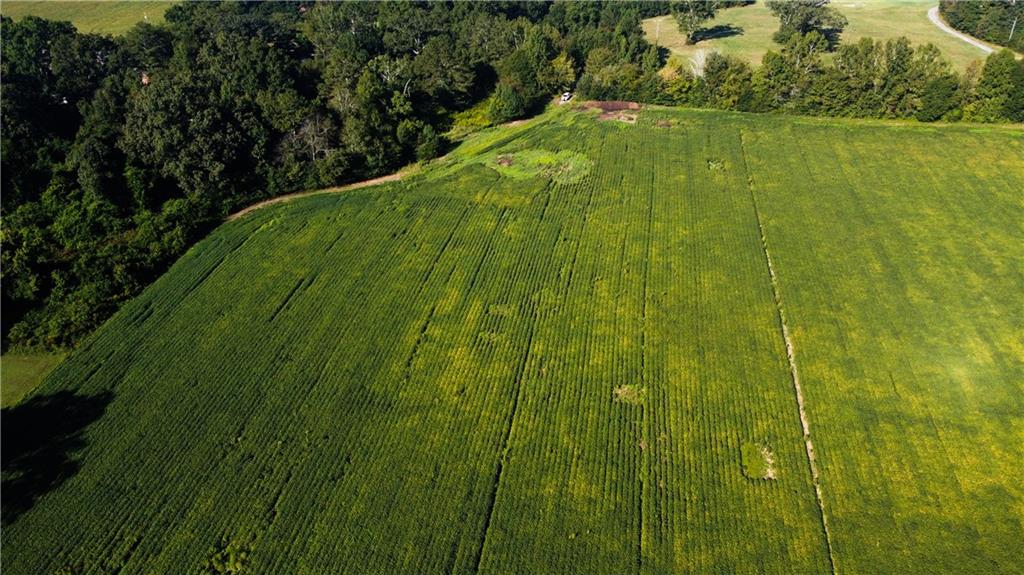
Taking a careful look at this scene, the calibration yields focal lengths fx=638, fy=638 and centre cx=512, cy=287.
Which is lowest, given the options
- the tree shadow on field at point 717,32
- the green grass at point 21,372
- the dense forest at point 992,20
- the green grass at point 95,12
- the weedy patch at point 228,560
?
the dense forest at point 992,20

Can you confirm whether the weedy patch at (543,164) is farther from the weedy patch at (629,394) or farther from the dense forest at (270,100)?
the weedy patch at (629,394)

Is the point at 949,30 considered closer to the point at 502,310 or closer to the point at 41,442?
the point at 502,310

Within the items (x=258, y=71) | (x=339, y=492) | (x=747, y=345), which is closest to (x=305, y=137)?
(x=258, y=71)

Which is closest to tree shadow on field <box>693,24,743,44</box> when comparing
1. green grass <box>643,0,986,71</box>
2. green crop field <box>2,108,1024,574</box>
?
green grass <box>643,0,986,71</box>

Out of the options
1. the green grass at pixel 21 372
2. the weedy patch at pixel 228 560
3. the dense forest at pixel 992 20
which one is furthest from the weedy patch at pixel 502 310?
the dense forest at pixel 992 20

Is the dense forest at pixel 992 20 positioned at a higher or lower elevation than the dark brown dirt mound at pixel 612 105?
lower

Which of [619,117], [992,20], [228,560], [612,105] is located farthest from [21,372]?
[992,20]
